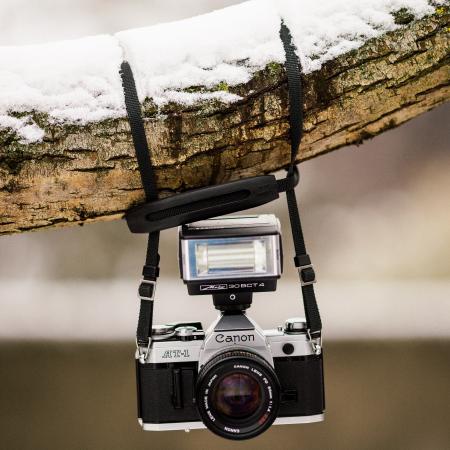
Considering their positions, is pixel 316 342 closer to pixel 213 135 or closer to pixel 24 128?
pixel 213 135

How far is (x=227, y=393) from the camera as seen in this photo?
1.38 metres

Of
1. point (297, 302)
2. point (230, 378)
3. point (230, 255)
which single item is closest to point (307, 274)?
point (230, 255)

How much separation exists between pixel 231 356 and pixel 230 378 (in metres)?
0.06

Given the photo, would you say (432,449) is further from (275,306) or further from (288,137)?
(288,137)

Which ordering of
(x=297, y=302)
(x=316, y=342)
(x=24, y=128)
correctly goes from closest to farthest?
(x=24, y=128) < (x=316, y=342) < (x=297, y=302)

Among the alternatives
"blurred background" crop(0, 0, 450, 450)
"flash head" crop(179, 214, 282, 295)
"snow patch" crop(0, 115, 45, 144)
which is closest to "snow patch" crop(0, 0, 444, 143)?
"snow patch" crop(0, 115, 45, 144)

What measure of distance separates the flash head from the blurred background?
2.86 m

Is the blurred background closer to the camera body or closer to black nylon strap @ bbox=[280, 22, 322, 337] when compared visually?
the camera body

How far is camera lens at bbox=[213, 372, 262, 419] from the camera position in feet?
4.53

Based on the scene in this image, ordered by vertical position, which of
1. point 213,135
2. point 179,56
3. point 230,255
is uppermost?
point 179,56

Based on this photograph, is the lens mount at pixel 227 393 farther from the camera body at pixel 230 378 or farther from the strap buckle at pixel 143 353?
the strap buckle at pixel 143 353

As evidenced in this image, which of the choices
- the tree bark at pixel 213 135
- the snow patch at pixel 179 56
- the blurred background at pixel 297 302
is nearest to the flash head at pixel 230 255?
the tree bark at pixel 213 135

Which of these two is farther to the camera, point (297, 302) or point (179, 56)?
point (297, 302)

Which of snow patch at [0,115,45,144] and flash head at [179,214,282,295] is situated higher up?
snow patch at [0,115,45,144]
